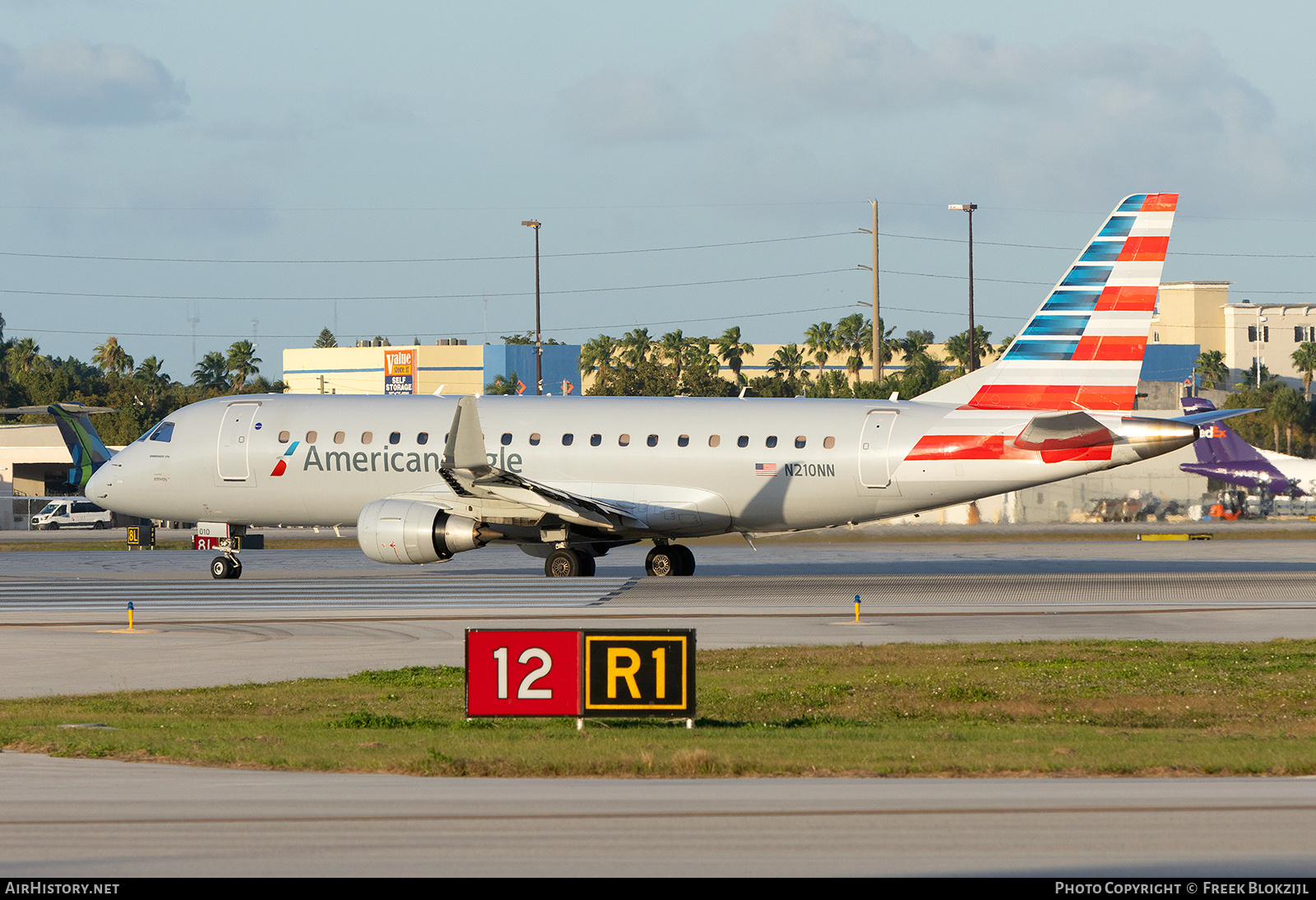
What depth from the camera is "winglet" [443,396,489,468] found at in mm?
28891

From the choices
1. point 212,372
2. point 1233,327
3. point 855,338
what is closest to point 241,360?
point 212,372

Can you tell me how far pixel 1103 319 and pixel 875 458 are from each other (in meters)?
6.02

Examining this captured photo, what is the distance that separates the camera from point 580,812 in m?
9.28

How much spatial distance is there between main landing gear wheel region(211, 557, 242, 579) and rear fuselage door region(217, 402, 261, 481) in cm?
201

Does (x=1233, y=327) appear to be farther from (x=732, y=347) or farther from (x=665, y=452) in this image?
(x=665, y=452)

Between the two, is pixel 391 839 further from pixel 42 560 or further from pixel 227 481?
pixel 42 560

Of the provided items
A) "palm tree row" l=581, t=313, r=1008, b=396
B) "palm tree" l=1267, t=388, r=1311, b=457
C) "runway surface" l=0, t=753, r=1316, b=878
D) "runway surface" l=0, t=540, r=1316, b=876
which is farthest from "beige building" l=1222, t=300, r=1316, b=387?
"runway surface" l=0, t=753, r=1316, b=878

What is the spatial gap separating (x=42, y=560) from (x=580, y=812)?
38705 millimetres

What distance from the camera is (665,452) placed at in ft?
106

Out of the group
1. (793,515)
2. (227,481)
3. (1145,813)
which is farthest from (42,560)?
(1145,813)

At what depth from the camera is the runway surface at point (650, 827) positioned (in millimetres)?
7730

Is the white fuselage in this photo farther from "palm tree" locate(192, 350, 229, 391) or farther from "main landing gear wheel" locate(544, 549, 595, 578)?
"palm tree" locate(192, 350, 229, 391)

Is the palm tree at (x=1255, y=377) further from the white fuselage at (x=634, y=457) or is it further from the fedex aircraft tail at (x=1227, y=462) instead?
the white fuselage at (x=634, y=457)

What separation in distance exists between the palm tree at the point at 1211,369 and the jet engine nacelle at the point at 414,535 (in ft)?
392
